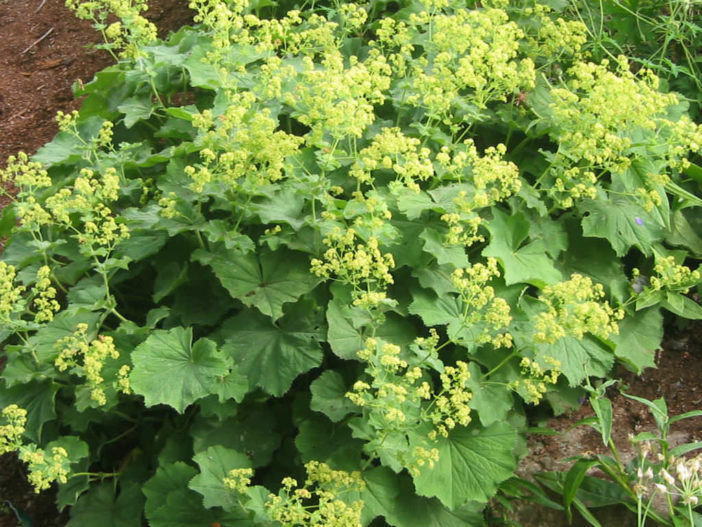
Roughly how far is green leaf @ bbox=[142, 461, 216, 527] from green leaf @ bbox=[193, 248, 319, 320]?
75 centimetres

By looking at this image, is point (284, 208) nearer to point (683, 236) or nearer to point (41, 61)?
point (683, 236)

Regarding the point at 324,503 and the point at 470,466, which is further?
the point at 470,466

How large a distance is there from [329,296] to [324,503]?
1096mm

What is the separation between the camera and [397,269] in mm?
3516

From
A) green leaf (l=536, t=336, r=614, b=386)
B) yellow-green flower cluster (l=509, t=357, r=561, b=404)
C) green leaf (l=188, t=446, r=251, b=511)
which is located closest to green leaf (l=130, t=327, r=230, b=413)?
green leaf (l=188, t=446, r=251, b=511)

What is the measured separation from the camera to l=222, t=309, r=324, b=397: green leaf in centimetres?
320

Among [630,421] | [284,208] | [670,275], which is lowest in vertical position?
[630,421]

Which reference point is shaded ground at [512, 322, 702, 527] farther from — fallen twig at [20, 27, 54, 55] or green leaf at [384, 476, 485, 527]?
fallen twig at [20, 27, 54, 55]

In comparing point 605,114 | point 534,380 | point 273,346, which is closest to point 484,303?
point 534,380

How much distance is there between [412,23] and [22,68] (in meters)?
3.63

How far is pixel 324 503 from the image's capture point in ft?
8.54

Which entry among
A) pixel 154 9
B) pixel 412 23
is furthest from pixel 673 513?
pixel 154 9

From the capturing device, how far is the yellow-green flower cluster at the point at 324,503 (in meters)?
2.57

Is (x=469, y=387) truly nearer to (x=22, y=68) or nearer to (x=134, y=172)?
(x=134, y=172)
